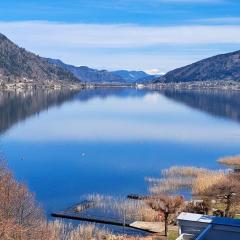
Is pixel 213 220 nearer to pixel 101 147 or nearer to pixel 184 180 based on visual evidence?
pixel 184 180

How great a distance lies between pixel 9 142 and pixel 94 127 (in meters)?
22.7

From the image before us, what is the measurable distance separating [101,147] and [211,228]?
44.1 meters

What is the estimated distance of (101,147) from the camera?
67.6 meters

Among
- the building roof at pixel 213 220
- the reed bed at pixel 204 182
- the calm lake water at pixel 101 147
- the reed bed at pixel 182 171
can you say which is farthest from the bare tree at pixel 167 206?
the reed bed at pixel 182 171

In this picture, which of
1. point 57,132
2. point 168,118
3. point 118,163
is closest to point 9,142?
point 57,132

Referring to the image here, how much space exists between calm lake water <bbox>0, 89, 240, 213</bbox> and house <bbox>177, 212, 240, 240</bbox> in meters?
14.1

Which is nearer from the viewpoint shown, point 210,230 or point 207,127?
point 210,230

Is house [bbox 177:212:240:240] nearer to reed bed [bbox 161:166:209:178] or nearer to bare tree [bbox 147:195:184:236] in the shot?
bare tree [bbox 147:195:184:236]

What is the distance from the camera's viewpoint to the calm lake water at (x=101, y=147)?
153ft

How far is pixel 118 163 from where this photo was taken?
56531mm

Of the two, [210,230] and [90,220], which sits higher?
[210,230]

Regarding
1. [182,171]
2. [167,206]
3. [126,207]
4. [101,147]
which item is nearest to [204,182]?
[182,171]

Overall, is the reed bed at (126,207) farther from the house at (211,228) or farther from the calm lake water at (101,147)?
the house at (211,228)

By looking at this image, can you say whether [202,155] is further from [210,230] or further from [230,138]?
[210,230]
